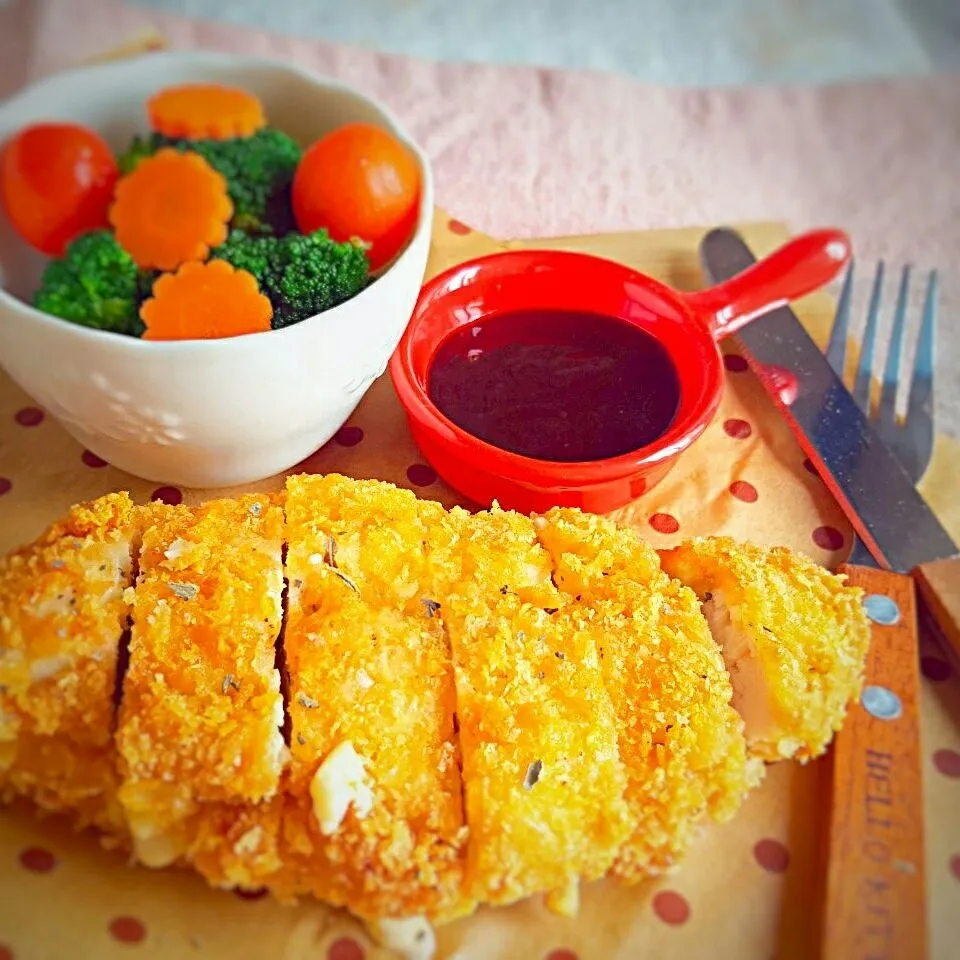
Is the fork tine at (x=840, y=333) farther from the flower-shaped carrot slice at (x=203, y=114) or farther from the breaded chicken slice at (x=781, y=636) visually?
the flower-shaped carrot slice at (x=203, y=114)

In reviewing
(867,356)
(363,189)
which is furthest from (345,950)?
(867,356)

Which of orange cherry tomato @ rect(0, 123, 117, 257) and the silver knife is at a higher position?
orange cherry tomato @ rect(0, 123, 117, 257)

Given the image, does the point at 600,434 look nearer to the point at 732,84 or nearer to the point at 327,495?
the point at 327,495

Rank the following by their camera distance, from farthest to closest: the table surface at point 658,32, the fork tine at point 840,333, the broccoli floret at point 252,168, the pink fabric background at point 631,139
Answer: the table surface at point 658,32, the pink fabric background at point 631,139, the fork tine at point 840,333, the broccoli floret at point 252,168

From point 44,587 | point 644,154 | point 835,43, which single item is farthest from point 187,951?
point 835,43

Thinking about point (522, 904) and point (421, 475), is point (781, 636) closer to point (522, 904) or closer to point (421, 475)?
point (522, 904)

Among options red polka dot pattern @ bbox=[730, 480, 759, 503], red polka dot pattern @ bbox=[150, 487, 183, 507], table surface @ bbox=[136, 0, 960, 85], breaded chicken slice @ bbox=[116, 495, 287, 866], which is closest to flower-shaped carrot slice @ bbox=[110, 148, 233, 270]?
red polka dot pattern @ bbox=[150, 487, 183, 507]

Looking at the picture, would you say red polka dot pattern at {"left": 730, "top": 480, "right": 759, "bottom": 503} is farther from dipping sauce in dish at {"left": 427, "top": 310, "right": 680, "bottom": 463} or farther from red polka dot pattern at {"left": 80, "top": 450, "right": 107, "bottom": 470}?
red polka dot pattern at {"left": 80, "top": 450, "right": 107, "bottom": 470}

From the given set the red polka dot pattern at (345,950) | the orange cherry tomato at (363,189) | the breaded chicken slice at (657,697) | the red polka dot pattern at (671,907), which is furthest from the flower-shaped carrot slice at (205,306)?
the red polka dot pattern at (671,907)

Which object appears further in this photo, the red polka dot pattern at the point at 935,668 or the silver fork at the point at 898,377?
the silver fork at the point at 898,377
